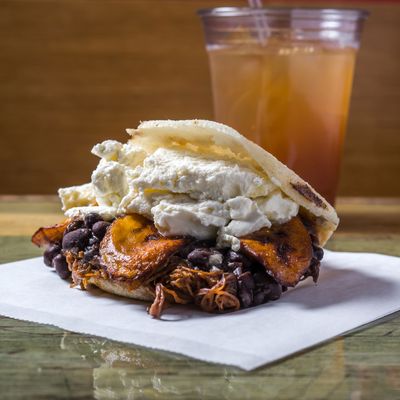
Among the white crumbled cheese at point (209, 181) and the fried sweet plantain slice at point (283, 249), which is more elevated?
the white crumbled cheese at point (209, 181)

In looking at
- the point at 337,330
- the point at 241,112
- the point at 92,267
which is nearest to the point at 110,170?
the point at 92,267

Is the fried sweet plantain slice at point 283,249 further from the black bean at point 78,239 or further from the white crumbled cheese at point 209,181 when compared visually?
the black bean at point 78,239

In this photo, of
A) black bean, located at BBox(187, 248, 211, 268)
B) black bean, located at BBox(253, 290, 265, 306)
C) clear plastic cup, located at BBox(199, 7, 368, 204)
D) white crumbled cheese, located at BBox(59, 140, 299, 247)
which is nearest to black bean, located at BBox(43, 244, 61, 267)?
white crumbled cheese, located at BBox(59, 140, 299, 247)

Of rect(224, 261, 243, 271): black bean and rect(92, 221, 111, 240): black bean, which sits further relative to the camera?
rect(92, 221, 111, 240): black bean

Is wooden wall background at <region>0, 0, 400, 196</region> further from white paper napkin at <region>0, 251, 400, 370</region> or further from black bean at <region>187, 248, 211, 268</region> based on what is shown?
black bean at <region>187, 248, 211, 268</region>

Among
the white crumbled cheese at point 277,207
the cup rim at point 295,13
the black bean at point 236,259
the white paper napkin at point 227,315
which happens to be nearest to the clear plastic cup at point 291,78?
the cup rim at point 295,13

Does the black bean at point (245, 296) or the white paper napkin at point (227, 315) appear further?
the black bean at point (245, 296)
